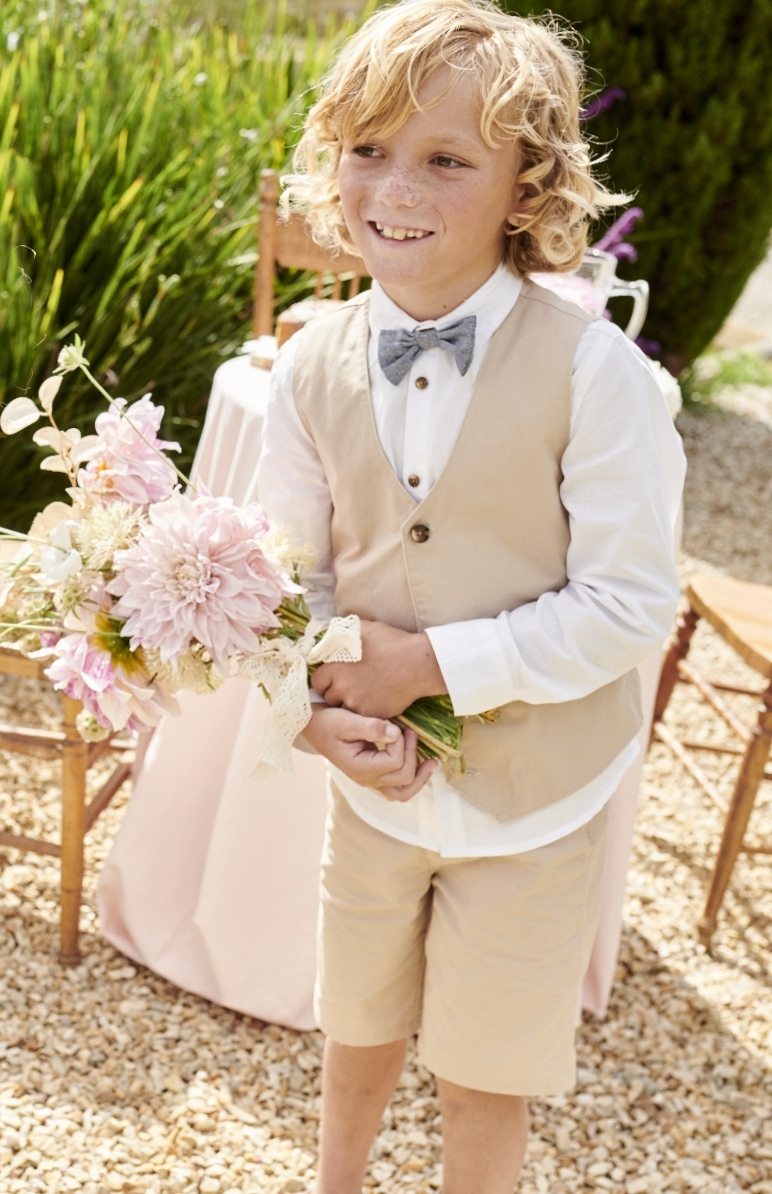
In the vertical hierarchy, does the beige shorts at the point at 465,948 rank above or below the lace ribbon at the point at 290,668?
below

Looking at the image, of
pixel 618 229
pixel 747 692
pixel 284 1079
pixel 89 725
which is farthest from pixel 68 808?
pixel 618 229

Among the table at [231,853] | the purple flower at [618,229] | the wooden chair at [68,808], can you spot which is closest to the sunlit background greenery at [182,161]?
the purple flower at [618,229]

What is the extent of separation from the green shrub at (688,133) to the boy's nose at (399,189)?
12.9ft

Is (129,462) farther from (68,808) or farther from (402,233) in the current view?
(68,808)

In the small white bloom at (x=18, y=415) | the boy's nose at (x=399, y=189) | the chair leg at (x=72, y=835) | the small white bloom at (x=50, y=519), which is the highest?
the boy's nose at (x=399, y=189)

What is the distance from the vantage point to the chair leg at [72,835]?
231cm

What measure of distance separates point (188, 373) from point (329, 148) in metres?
2.15

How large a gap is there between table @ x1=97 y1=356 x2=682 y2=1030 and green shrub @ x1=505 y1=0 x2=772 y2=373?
3366mm

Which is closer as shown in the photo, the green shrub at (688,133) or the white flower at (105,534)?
the white flower at (105,534)

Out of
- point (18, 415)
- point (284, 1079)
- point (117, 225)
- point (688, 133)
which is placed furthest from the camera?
point (688, 133)

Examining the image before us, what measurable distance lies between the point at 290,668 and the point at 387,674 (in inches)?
4.5

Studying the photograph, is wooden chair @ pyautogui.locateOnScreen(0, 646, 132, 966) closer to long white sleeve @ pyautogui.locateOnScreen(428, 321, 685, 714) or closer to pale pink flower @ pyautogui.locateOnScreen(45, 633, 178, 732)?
pale pink flower @ pyautogui.locateOnScreen(45, 633, 178, 732)

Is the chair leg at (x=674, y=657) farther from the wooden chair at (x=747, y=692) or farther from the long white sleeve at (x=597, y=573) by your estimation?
the long white sleeve at (x=597, y=573)

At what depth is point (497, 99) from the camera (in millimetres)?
1294
